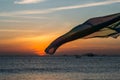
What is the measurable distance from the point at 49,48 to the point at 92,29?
4.82 ft

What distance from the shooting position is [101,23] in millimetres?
10836

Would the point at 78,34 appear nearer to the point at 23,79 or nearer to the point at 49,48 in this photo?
the point at 49,48

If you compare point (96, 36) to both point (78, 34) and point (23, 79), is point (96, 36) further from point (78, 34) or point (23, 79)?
point (23, 79)

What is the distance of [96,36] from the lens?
448 inches

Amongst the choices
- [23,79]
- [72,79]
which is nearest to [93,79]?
[72,79]

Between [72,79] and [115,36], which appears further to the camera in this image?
[72,79]

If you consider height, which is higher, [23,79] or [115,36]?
[115,36]

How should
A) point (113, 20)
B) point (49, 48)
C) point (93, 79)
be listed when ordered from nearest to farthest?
1. point (113, 20)
2. point (49, 48)
3. point (93, 79)

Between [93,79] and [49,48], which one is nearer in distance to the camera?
[49,48]

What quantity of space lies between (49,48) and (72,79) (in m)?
38.1

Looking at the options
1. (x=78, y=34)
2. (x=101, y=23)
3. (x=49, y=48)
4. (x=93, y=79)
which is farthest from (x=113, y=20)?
(x=93, y=79)

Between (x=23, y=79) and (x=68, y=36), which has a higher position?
(x=68, y=36)

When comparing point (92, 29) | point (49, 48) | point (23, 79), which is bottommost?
point (23, 79)

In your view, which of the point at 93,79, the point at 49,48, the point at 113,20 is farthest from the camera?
the point at 93,79
